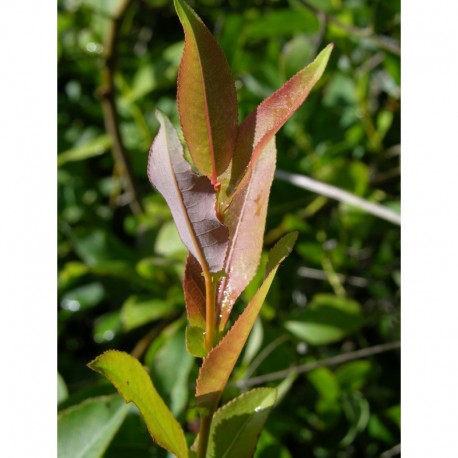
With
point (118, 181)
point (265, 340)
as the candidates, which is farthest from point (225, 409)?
point (118, 181)

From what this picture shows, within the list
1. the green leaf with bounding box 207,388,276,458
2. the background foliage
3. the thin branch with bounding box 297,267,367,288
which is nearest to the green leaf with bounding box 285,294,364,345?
the background foliage

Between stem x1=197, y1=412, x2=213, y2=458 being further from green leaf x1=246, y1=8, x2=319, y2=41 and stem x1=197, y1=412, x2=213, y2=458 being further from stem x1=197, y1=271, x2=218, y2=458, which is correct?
green leaf x1=246, y1=8, x2=319, y2=41

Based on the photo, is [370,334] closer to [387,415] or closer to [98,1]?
[387,415]

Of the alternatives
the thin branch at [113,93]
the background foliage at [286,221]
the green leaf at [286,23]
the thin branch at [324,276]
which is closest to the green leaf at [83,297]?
the background foliage at [286,221]

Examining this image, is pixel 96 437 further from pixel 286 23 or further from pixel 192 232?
pixel 286 23

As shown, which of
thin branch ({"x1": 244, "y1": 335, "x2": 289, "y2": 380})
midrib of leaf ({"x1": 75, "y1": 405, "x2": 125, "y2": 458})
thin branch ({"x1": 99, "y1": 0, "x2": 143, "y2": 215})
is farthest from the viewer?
thin branch ({"x1": 99, "y1": 0, "x2": 143, "y2": 215})

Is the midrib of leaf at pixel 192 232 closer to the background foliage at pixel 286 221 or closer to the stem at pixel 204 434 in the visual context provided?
the stem at pixel 204 434
